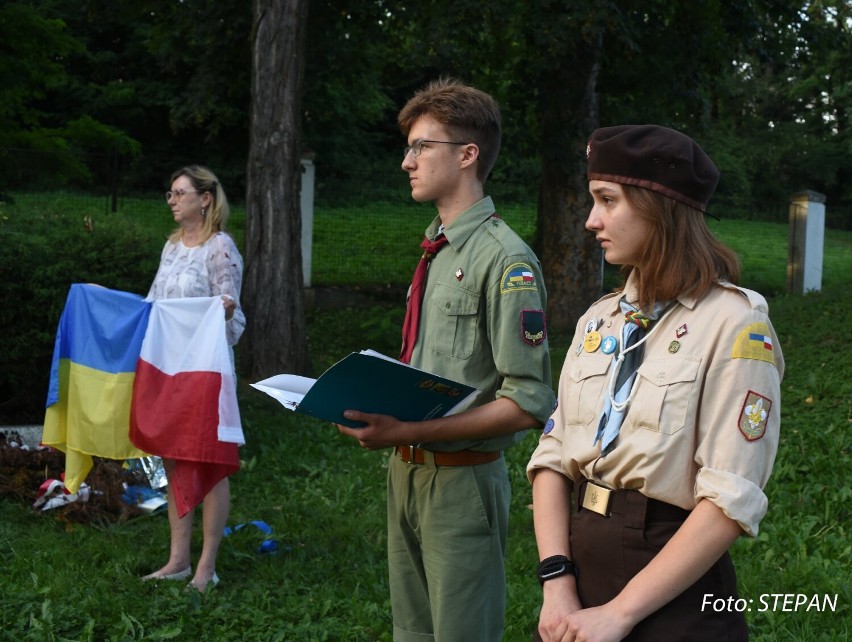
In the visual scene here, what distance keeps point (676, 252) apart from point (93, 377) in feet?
14.3

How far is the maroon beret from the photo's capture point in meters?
2.36

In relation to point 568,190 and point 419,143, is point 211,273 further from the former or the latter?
point 568,190

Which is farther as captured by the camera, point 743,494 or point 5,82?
point 5,82

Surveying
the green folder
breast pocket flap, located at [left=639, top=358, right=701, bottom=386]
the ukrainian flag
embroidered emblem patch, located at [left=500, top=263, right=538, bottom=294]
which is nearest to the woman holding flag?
the ukrainian flag

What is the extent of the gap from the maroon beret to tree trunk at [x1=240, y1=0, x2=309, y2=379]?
815 centimetres

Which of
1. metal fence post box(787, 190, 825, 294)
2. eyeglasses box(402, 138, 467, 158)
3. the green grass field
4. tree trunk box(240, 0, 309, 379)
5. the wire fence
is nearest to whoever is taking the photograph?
eyeglasses box(402, 138, 467, 158)

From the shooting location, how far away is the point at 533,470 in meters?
2.58

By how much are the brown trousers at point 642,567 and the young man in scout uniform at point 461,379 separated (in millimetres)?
786

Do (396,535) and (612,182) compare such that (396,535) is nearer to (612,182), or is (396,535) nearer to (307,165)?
(612,182)

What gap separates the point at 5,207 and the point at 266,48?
297cm

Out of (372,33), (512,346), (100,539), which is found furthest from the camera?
(372,33)

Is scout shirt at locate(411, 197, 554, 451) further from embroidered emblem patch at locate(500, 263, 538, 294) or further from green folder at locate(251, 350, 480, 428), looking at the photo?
green folder at locate(251, 350, 480, 428)

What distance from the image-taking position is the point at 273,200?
1037 cm

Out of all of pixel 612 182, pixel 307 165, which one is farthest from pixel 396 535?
pixel 307 165
